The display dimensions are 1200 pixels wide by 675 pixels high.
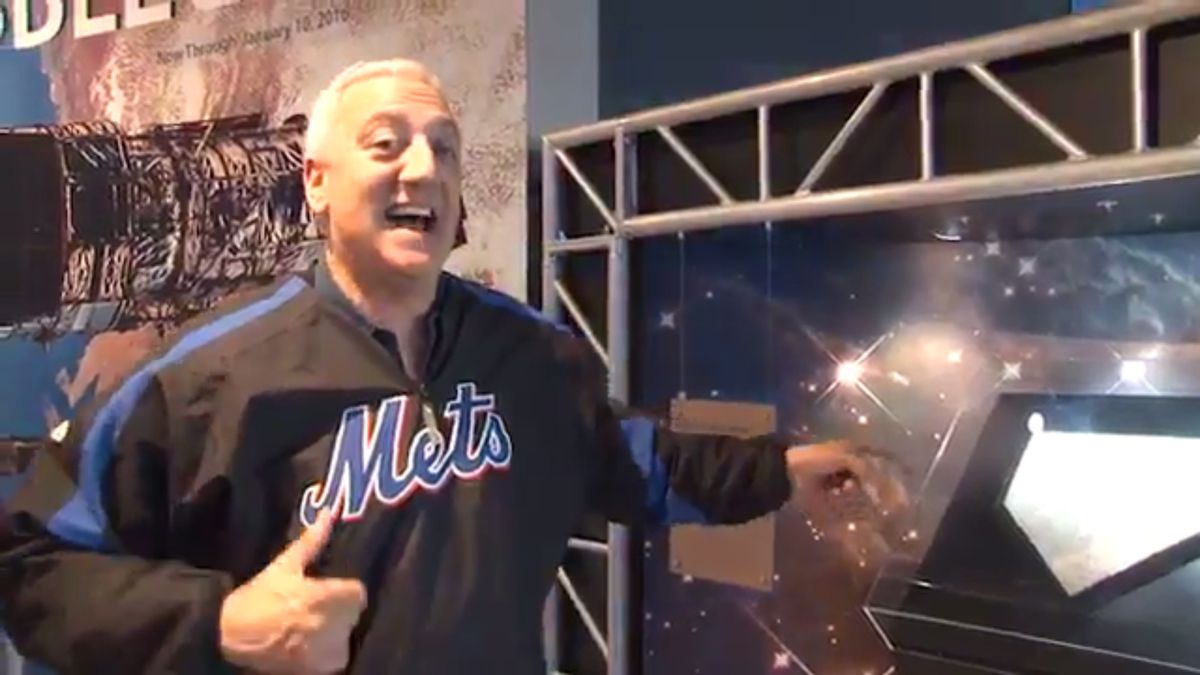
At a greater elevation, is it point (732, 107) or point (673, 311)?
point (732, 107)

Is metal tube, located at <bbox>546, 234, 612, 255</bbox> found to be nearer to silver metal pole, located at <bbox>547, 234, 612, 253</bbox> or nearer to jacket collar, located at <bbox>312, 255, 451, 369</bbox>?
silver metal pole, located at <bbox>547, 234, 612, 253</bbox>

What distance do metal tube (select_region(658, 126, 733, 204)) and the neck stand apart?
40cm

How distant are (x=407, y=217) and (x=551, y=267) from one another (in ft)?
1.92

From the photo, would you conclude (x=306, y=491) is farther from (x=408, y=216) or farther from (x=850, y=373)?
(x=850, y=373)

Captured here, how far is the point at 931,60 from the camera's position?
1346mm

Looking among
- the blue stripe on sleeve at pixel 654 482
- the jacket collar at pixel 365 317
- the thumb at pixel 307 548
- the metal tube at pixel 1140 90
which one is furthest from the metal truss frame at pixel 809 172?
the thumb at pixel 307 548

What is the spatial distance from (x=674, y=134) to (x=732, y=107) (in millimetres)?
119

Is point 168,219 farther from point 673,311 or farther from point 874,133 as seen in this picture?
point 874,133

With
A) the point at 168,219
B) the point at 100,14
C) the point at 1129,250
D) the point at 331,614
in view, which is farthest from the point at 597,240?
the point at 100,14

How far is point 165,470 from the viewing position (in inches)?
48.3

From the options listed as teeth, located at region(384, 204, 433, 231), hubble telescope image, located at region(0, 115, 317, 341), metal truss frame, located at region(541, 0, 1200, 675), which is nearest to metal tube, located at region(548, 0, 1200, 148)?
metal truss frame, located at region(541, 0, 1200, 675)

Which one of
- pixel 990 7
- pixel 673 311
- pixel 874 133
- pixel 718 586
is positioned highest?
pixel 990 7

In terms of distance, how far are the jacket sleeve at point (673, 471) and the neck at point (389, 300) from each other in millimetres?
196

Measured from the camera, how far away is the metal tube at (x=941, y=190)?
1.14 meters
